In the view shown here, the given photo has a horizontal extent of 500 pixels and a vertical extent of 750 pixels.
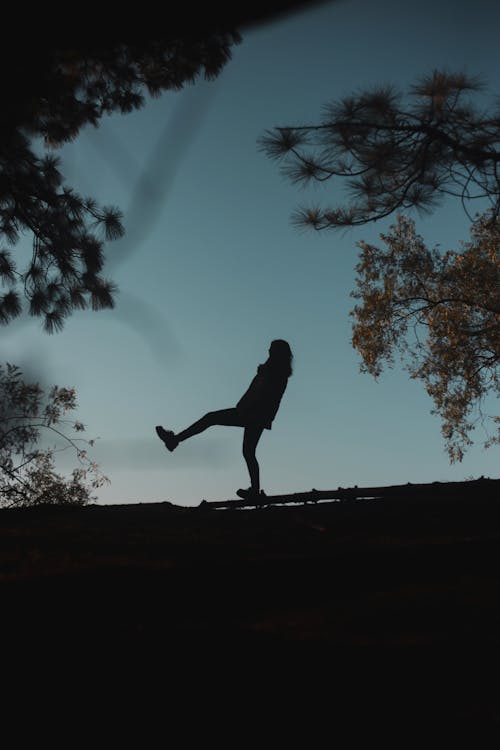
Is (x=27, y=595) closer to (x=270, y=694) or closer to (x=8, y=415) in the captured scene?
(x=270, y=694)

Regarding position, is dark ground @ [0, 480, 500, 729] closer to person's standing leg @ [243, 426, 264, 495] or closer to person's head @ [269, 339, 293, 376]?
person's standing leg @ [243, 426, 264, 495]

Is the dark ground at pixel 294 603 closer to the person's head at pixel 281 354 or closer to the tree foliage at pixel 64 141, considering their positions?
the person's head at pixel 281 354

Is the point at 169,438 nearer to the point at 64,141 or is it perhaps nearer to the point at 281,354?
the point at 281,354

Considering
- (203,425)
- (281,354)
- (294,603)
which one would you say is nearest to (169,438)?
(203,425)

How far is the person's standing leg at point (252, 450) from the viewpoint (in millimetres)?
6789

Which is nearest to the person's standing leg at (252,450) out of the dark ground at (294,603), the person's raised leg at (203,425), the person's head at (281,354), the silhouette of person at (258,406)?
the silhouette of person at (258,406)

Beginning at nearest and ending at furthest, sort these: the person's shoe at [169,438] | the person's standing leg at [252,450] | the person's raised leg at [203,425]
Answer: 1. the person's standing leg at [252,450]
2. the person's raised leg at [203,425]
3. the person's shoe at [169,438]

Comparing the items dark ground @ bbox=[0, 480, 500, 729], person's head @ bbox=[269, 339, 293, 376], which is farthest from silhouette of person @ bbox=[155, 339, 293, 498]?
dark ground @ bbox=[0, 480, 500, 729]

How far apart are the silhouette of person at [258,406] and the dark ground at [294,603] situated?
280 cm

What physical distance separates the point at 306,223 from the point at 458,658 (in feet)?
22.7

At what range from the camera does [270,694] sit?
181cm

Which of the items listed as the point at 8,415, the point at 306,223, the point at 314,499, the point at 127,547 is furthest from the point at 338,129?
the point at 8,415

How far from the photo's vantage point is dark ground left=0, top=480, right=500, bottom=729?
6.23 ft

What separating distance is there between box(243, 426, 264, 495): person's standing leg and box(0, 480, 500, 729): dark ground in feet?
8.96
